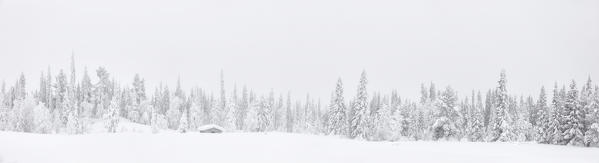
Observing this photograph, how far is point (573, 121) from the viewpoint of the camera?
149ft

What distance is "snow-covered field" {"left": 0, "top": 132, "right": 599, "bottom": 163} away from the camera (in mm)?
22453

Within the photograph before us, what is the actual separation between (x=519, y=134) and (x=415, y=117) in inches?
625

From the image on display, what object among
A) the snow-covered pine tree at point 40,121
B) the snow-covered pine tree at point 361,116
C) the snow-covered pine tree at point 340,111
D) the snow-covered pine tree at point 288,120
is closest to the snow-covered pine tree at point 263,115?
the snow-covered pine tree at point 340,111

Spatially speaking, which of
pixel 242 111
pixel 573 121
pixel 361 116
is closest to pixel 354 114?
pixel 361 116

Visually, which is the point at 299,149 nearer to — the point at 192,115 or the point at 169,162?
the point at 169,162

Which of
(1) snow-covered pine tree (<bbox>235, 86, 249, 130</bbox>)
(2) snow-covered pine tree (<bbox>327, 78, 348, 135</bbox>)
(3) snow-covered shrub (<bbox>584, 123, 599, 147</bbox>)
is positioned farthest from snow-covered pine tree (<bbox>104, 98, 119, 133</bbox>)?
(3) snow-covered shrub (<bbox>584, 123, 599, 147</bbox>)

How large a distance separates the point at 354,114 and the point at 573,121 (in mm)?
31268

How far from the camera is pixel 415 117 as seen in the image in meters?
83.1

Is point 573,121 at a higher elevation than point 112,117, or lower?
higher

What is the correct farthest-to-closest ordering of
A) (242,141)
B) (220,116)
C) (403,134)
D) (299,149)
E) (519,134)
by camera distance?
(220,116) < (403,134) < (519,134) < (242,141) < (299,149)

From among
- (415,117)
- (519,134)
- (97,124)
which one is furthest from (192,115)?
(519,134)

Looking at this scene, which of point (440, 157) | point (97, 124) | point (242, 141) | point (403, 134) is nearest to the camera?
point (440, 157)

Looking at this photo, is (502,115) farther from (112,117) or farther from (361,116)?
(112,117)

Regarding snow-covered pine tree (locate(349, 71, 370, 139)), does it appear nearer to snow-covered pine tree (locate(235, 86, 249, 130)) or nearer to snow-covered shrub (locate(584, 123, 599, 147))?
snow-covered shrub (locate(584, 123, 599, 147))
